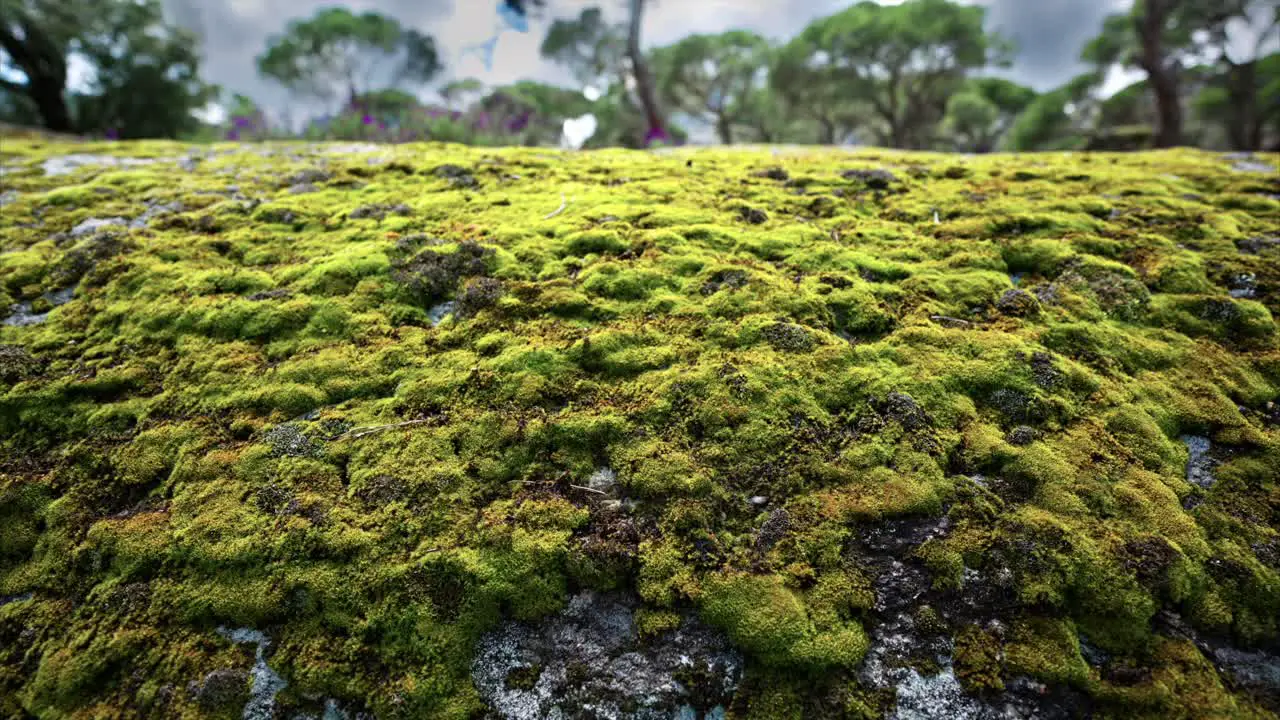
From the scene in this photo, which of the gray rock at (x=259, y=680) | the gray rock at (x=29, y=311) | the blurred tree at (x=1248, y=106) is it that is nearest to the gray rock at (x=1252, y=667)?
the gray rock at (x=259, y=680)

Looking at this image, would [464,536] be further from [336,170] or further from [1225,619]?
[336,170]

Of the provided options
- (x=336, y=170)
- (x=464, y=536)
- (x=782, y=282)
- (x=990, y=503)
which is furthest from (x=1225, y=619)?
(x=336, y=170)

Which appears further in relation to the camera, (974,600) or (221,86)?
(221,86)

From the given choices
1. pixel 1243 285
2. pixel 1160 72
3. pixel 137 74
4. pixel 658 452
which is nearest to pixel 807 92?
pixel 1160 72

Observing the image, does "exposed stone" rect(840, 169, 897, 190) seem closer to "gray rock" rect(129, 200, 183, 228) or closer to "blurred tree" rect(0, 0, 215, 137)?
"gray rock" rect(129, 200, 183, 228)

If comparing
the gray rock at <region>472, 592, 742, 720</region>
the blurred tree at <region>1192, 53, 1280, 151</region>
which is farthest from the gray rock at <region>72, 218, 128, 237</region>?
the blurred tree at <region>1192, 53, 1280, 151</region>
